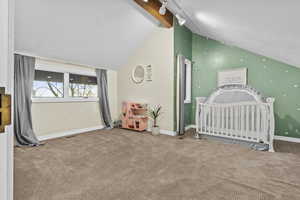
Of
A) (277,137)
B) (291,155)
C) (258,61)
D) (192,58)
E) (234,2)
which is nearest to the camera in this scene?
(234,2)

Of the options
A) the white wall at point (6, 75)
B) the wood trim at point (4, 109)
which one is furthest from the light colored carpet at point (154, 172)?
the wood trim at point (4, 109)

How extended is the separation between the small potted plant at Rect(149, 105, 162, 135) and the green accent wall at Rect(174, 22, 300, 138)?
935mm

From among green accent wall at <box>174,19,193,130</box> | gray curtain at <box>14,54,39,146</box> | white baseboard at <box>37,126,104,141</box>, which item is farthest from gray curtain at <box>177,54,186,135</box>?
gray curtain at <box>14,54,39,146</box>

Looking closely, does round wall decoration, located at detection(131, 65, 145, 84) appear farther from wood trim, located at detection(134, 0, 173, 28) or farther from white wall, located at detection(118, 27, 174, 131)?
wood trim, located at detection(134, 0, 173, 28)

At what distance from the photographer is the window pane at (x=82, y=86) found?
344 cm

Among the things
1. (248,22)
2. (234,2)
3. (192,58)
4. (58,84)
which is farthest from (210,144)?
(58,84)

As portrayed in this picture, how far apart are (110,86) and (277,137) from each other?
4.05 metres

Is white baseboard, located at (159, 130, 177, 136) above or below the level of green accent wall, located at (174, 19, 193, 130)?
below

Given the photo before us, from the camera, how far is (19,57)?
2537 mm

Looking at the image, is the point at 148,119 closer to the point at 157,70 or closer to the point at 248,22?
the point at 157,70

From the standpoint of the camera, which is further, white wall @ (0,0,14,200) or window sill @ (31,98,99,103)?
window sill @ (31,98,99,103)

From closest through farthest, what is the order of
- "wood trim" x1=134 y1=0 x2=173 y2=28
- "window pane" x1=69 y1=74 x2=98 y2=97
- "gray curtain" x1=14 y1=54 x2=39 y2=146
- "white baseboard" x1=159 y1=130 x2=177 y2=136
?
1. "gray curtain" x1=14 y1=54 x2=39 y2=146
2. "wood trim" x1=134 y1=0 x2=173 y2=28
3. "white baseboard" x1=159 y1=130 x2=177 y2=136
4. "window pane" x1=69 y1=74 x2=98 y2=97

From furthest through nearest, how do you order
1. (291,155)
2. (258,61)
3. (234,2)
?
(258,61)
(291,155)
(234,2)

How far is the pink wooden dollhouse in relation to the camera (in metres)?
3.53
